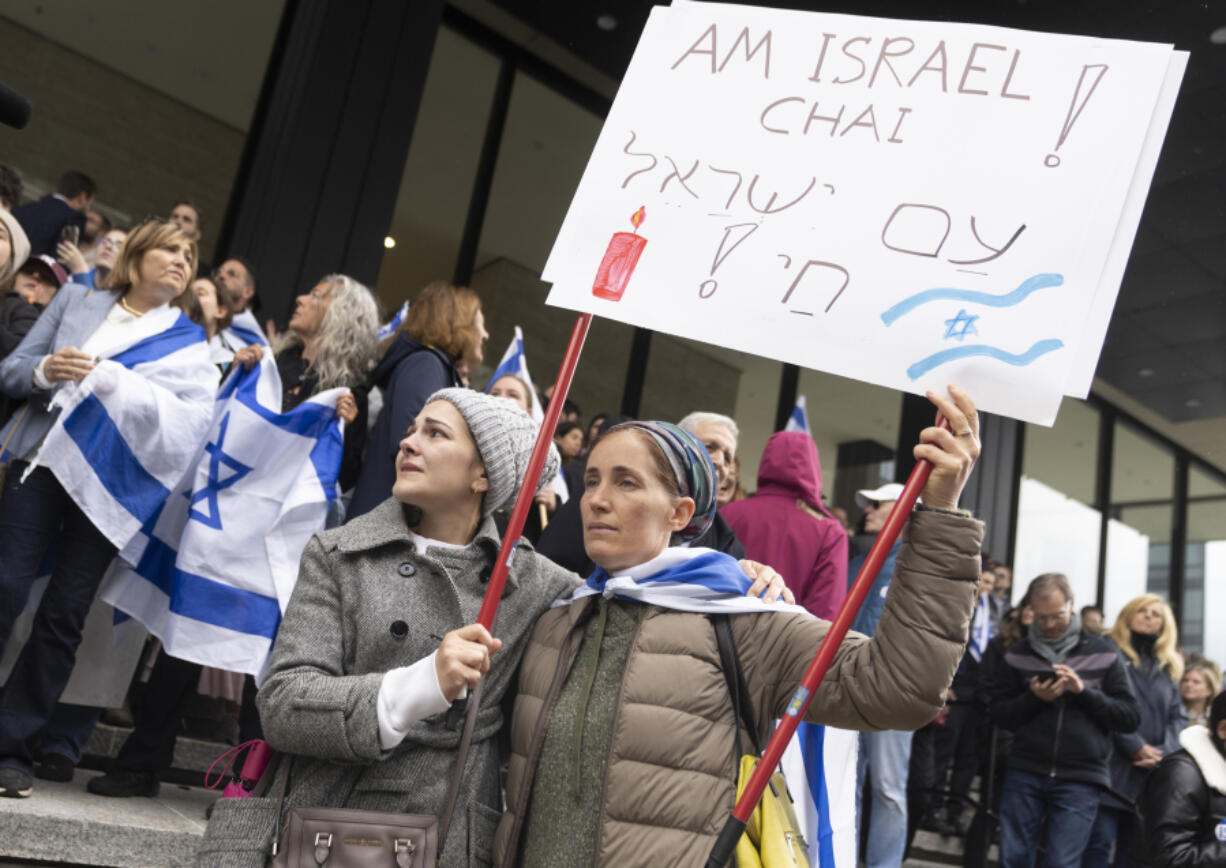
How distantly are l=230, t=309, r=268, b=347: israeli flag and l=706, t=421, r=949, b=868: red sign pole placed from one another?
3813 millimetres

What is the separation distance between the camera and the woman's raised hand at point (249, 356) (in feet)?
12.5

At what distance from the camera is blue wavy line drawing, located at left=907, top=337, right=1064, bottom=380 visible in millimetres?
1720

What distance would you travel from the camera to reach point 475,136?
911 centimetres

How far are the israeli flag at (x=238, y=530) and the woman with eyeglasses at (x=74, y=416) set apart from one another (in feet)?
0.42

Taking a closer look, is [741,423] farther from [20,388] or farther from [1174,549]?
[20,388]

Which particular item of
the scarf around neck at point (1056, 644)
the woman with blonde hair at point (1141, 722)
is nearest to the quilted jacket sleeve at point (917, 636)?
the scarf around neck at point (1056, 644)

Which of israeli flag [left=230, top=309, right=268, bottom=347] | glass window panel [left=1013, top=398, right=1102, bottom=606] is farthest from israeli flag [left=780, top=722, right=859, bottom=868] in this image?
glass window panel [left=1013, top=398, right=1102, bottom=606]

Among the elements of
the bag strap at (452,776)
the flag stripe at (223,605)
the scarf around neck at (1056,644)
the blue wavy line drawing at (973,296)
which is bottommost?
the bag strap at (452,776)

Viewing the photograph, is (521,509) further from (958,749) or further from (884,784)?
(958,749)

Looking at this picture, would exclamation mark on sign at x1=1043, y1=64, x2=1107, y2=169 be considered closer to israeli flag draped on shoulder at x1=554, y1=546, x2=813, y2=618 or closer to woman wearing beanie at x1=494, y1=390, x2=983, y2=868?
woman wearing beanie at x1=494, y1=390, x2=983, y2=868

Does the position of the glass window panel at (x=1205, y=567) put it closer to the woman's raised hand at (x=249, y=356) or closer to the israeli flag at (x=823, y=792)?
the woman's raised hand at (x=249, y=356)

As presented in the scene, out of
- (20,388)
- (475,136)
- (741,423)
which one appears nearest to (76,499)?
(20,388)

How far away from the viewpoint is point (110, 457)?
348cm

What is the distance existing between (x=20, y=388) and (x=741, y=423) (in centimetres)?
828
